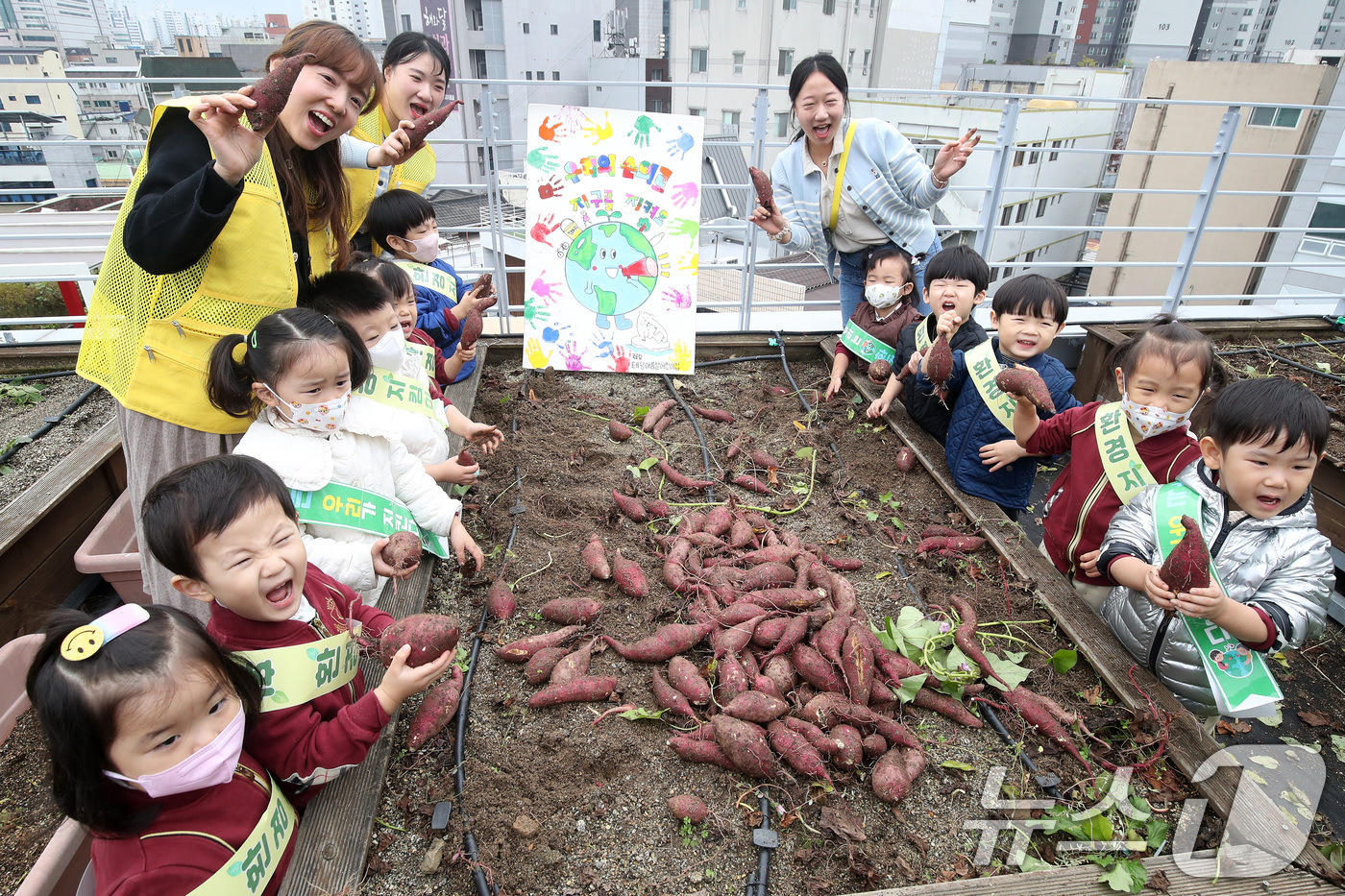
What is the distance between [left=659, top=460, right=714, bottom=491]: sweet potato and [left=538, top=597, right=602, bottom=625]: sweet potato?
82 cm

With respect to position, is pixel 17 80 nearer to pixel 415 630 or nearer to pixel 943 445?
pixel 415 630

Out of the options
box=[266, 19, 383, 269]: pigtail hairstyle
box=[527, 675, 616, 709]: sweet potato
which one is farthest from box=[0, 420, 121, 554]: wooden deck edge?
box=[527, 675, 616, 709]: sweet potato

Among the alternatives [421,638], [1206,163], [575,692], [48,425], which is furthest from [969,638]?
[1206,163]

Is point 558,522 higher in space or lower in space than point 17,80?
lower

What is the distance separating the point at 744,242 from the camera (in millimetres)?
4258

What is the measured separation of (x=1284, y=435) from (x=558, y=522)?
217 cm

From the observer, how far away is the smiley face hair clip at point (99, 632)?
1.06 meters

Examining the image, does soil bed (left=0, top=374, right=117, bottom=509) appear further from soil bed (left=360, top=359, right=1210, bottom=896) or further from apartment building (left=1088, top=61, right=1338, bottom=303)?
→ apartment building (left=1088, top=61, right=1338, bottom=303)

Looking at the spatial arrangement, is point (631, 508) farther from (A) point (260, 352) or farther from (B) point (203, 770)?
(B) point (203, 770)

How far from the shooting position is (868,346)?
3.44 m

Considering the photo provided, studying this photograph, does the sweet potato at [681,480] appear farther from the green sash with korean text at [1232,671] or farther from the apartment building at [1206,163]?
the apartment building at [1206,163]

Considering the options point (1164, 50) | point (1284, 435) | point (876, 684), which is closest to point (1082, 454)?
point (1284, 435)

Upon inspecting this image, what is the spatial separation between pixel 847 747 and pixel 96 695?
1512 millimetres

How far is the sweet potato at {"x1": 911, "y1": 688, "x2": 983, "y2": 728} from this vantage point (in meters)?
1.86
